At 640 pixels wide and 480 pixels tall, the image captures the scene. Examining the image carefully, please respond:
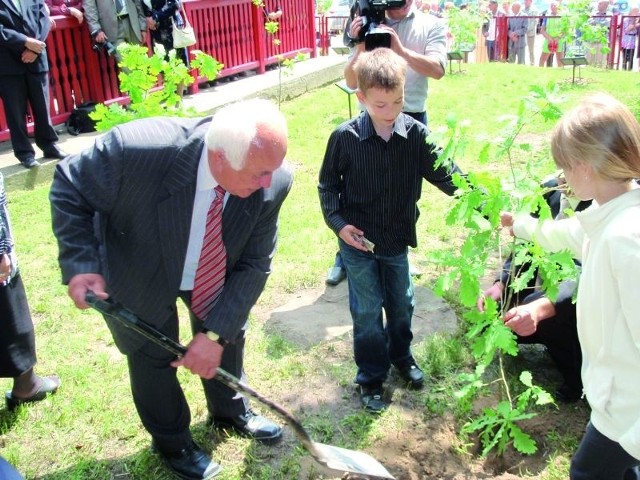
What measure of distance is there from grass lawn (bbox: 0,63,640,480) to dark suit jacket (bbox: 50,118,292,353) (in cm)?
69

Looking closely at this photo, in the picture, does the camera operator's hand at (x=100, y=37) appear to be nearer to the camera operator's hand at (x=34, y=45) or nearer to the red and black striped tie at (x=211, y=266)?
the camera operator's hand at (x=34, y=45)

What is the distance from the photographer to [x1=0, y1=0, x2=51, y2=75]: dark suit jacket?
5812mm

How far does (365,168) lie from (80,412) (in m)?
1.79

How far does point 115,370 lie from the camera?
11.2 feet

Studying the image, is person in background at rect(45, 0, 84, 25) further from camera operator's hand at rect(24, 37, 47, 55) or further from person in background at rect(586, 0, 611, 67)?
person in background at rect(586, 0, 611, 67)

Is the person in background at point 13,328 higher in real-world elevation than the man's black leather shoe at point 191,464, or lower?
higher

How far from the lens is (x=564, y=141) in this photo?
6.12 ft

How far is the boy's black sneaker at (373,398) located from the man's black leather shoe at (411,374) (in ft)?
0.51

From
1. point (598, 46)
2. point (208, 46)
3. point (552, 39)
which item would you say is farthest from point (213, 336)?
point (598, 46)

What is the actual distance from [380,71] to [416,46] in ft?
4.83

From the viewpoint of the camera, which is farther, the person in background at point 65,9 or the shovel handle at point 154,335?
the person in background at point 65,9

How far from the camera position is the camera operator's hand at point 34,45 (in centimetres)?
585

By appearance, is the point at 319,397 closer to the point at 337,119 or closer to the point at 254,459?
the point at 254,459

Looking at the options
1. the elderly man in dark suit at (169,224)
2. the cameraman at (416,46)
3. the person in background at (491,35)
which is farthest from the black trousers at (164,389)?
the person in background at (491,35)
